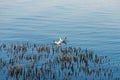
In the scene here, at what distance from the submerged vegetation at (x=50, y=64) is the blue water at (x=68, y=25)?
1872 millimetres

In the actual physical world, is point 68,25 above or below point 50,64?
above

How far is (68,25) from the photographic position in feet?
120

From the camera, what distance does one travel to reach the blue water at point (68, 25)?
28.6 metres

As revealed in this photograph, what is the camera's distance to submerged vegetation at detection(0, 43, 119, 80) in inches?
742

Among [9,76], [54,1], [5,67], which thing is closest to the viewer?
[9,76]

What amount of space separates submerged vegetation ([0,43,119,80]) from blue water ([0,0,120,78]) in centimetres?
187

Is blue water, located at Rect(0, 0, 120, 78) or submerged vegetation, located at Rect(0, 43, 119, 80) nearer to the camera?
submerged vegetation, located at Rect(0, 43, 119, 80)

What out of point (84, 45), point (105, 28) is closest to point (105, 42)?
point (84, 45)

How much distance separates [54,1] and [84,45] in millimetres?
30877

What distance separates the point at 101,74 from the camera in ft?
64.6

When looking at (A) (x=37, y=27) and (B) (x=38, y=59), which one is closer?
(B) (x=38, y=59)

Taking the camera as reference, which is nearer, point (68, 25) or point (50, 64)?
point (50, 64)

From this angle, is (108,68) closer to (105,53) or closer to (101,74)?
(101,74)

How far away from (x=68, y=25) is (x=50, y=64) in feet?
53.1
